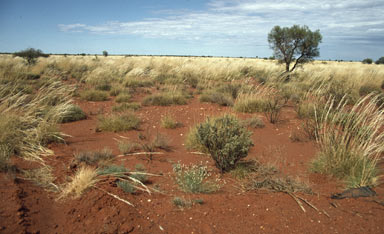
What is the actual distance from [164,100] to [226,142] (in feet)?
18.4

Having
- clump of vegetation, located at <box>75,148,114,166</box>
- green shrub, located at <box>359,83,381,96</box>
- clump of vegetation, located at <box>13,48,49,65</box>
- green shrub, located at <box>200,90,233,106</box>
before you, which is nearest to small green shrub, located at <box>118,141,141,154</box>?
clump of vegetation, located at <box>75,148,114,166</box>

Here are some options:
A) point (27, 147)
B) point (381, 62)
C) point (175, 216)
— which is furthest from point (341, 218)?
point (381, 62)

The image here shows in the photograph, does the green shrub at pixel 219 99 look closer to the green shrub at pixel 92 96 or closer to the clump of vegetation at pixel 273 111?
the clump of vegetation at pixel 273 111

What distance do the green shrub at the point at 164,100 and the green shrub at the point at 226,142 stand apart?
16.8 ft

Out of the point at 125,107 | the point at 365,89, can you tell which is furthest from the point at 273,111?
the point at 365,89

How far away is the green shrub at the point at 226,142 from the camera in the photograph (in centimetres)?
445

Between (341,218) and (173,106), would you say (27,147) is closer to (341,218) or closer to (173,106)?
(341,218)

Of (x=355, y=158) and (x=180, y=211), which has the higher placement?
(x=355, y=158)

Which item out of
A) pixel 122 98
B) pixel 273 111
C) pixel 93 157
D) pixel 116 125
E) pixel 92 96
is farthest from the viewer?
pixel 92 96

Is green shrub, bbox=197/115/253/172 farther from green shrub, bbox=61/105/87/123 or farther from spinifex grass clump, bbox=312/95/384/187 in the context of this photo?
green shrub, bbox=61/105/87/123

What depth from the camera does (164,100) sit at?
985 cm

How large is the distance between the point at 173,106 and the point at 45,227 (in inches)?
286

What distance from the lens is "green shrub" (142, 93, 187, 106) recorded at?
9852 millimetres

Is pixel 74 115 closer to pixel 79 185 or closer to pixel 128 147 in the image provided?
pixel 128 147
